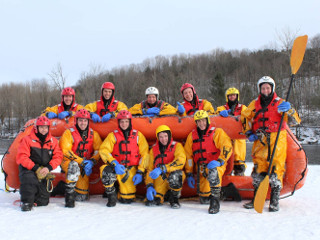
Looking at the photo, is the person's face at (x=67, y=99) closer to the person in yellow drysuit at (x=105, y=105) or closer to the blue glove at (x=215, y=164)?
the person in yellow drysuit at (x=105, y=105)

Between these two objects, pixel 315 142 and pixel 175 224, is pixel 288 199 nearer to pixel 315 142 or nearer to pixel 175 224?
pixel 175 224

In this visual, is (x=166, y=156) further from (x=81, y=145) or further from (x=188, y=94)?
(x=188, y=94)

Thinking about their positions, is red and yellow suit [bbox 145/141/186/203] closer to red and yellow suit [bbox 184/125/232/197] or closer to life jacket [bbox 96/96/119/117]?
red and yellow suit [bbox 184/125/232/197]

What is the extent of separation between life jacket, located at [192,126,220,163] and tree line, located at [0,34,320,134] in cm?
2284

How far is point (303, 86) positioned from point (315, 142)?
12.0m

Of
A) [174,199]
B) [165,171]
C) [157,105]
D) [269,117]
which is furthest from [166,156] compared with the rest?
[269,117]

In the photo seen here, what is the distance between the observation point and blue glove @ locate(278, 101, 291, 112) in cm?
370

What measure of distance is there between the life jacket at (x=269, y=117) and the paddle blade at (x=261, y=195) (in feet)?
2.33

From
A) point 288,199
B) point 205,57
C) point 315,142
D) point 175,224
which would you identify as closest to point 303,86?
point 315,142

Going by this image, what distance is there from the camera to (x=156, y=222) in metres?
3.32

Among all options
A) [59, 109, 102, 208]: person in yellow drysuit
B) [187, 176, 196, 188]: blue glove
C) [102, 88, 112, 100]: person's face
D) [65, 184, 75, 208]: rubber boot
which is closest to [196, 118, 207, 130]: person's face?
[187, 176, 196, 188]: blue glove

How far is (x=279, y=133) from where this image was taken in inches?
151

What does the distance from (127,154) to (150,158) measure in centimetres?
36

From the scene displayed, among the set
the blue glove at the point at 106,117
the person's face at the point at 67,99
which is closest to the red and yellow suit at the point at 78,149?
the blue glove at the point at 106,117
